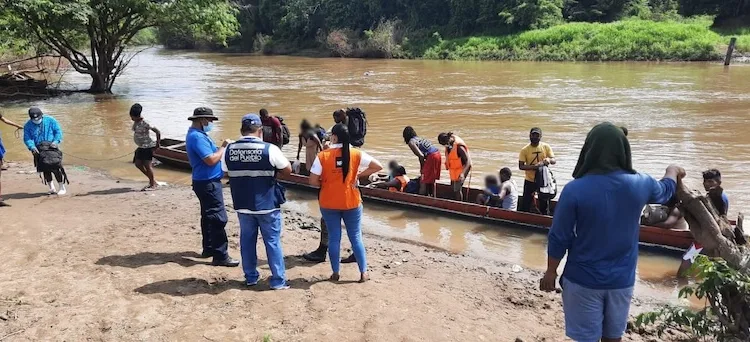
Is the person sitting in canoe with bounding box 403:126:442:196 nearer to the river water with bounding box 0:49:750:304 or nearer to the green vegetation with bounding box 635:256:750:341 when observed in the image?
the river water with bounding box 0:49:750:304

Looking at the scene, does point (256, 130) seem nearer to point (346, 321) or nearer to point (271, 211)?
point (271, 211)

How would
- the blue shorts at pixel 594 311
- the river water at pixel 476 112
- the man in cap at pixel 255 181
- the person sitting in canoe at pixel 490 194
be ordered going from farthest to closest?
the river water at pixel 476 112, the person sitting in canoe at pixel 490 194, the man in cap at pixel 255 181, the blue shorts at pixel 594 311

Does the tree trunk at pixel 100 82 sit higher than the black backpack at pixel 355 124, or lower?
lower

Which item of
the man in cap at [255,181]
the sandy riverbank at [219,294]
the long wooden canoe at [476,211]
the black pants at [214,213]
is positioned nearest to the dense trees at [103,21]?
the long wooden canoe at [476,211]

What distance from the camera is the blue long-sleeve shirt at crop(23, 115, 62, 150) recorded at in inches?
342

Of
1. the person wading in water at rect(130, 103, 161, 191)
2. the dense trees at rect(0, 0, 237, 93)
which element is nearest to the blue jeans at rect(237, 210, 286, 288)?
the person wading in water at rect(130, 103, 161, 191)

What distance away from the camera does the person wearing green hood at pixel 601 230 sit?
312cm

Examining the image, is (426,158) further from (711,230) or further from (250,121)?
(711,230)

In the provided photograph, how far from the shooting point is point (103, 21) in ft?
83.9

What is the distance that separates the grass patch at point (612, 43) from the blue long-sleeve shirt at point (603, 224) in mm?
38239

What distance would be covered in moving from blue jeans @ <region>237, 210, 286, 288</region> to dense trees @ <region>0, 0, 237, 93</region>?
67.0ft

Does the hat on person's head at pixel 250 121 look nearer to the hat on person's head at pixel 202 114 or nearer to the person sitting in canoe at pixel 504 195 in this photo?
the hat on person's head at pixel 202 114

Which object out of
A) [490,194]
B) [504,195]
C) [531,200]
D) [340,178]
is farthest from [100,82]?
[340,178]

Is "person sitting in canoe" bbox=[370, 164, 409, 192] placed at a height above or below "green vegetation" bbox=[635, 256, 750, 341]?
below
